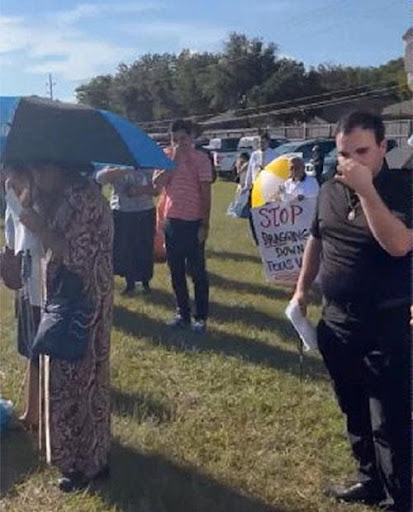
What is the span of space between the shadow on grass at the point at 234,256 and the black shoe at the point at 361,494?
676 cm

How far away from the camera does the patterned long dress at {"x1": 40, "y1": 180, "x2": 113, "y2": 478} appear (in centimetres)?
393

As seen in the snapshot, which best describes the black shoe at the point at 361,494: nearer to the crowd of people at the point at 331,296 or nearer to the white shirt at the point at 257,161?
the crowd of people at the point at 331,296

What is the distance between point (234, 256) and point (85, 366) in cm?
739

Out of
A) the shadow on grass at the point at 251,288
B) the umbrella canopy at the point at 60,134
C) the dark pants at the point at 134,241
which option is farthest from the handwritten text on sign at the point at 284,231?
the umbrella canopy at the point at 60,134

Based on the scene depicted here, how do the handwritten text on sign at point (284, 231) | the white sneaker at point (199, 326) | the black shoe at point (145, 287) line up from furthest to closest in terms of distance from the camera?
the black shoe at point (145, 287), the white sneaker at point (199, 326), the handwritten text on sign at point (284, 231)

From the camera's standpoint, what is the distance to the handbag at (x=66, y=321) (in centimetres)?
392

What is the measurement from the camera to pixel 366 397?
3.91 m

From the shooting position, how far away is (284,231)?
6723 millimetres

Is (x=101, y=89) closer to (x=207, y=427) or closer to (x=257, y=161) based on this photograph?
(x=257, y=161)

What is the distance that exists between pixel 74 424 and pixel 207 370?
2.06 meters

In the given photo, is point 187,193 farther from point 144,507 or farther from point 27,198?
point 144,507

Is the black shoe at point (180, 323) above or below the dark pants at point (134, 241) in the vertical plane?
below

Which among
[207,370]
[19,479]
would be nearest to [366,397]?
[19,479]

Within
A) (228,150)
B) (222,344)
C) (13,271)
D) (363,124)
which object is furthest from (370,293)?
(228,150)
